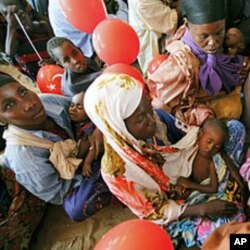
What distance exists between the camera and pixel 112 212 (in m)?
1.82

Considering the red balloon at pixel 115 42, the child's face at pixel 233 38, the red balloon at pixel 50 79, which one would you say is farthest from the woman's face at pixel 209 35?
the red balloon at pixel 50 79

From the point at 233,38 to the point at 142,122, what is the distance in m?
0.78

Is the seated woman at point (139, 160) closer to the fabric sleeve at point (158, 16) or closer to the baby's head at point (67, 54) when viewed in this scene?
the baby's head at point (67, 54)

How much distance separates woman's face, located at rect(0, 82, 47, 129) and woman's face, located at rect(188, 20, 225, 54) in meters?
0.71

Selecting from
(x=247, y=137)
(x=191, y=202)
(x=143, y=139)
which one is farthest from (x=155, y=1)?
(x=191, y=202)

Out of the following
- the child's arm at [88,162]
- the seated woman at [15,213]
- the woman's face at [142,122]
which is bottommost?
the seated woman at [15,213]

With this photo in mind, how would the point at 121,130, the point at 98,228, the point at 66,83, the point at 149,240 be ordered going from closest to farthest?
the point at 149,240 < the point at 121,130 < the point at 98,228 < the point at 66,83

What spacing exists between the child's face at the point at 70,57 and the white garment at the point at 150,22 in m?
0.39

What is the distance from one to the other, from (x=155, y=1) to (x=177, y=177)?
978 mm

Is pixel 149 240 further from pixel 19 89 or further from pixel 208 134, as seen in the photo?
pixel 19 89

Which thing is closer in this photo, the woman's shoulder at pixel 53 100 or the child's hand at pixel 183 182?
the child's hand at pixel 183 182

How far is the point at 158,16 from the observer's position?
80.7 inches

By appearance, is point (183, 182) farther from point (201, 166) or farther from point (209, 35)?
point (209, 35)

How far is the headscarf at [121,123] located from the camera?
1.24 m
